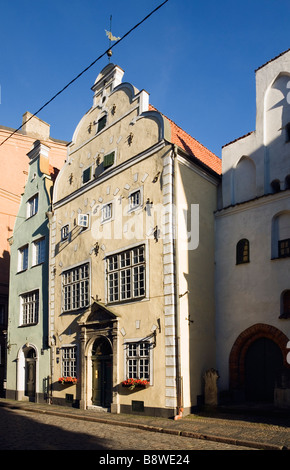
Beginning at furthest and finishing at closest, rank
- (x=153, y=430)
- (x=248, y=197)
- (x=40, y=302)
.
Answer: (x=40, y=302), (x=248, y=197), (x=153, y=430)

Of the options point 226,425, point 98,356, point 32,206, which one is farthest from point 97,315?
point 32,206

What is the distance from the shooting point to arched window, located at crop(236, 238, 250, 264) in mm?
17553

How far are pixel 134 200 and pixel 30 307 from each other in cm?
1037

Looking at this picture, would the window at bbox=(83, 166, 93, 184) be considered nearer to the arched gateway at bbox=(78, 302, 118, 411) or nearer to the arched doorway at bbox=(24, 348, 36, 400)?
the arched gateway at bbox=(78, 302, 118, 411)

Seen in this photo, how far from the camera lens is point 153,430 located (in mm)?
13891

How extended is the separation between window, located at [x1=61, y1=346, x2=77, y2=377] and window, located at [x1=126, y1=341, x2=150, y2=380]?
420 cm

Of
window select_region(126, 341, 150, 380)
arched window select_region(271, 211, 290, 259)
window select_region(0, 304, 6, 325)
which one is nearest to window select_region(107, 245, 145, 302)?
window select_region(126, 341, 150, 380)

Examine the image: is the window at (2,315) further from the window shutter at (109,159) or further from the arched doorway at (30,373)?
the window shutter at (109,159)

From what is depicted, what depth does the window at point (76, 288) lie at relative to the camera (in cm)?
2088
